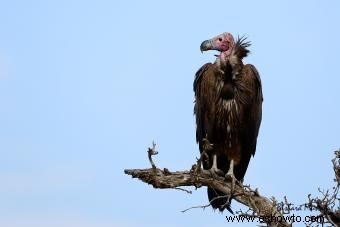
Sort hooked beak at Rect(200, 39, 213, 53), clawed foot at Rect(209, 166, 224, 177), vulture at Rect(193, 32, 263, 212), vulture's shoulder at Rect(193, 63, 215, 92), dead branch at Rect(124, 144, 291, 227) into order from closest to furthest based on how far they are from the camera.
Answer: dead branch at Rect(124, 144, 291, 227) < clawed foot at Rect(209, 166, 224, 177) < vulture at Rect(193, 32, 263, 212) < vulture's shoulder at Rect(193, 63, 215, 92) < hooked beak at Rect(200, 39, 213, 53)

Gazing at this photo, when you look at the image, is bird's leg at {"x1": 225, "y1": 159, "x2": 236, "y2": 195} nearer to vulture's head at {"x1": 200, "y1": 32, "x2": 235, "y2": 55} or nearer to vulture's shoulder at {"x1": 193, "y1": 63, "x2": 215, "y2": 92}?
vulture's shoulder at {"x1": 193, "y1": 63, "x2": 215, "y2": 92}

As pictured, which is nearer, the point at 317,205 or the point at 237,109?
the point at 317,205

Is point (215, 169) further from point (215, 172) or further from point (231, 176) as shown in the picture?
point (231, 176)

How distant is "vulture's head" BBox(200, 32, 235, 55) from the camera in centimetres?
1081

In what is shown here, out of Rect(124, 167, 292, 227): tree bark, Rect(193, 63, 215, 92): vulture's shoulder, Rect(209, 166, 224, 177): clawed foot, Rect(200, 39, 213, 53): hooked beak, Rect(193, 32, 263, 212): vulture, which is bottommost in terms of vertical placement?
Rect(124, 167, 292, 227): tree bark

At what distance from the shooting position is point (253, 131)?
10461 mm

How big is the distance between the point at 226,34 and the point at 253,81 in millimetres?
943

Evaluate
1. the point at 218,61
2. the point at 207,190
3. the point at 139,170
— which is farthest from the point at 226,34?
the point at 139,170

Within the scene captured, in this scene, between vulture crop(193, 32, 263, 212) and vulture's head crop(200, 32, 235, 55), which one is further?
vulture's head crop(200, 32, 235, 55)

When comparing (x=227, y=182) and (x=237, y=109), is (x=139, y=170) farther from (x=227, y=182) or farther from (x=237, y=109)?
(x=237, y=109)

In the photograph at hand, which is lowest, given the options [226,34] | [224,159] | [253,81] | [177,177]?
[177,177]

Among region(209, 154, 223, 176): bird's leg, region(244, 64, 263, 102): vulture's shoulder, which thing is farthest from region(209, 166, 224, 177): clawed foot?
region(244, 64, 263, 102): vulture's shoulder

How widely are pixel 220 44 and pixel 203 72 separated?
57 centimetres

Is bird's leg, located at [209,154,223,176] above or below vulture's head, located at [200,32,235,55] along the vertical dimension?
below
